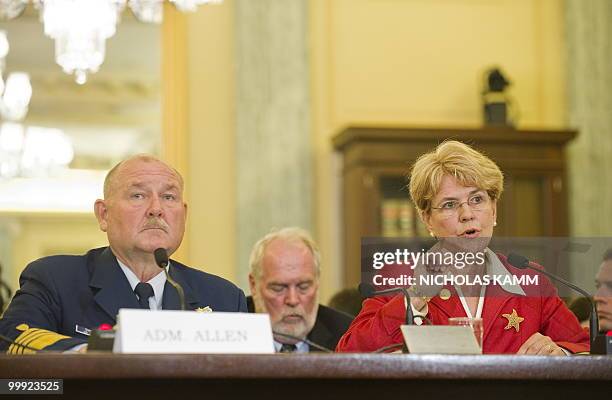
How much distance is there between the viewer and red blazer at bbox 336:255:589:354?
2439 millimetres

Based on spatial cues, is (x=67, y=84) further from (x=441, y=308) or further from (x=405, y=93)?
(x=441, y=308)

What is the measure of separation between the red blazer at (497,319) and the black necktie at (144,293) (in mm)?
516

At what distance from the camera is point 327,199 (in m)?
6.43

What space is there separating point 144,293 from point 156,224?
0.58ft

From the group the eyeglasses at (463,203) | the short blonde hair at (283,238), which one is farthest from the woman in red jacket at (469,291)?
the short blonde hair at (283,238)

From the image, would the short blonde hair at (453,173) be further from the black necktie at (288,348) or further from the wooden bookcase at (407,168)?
the wooden bookcase at (407,168)

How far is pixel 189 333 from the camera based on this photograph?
1.91m

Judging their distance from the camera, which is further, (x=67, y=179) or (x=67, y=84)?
(x=67, y=179)

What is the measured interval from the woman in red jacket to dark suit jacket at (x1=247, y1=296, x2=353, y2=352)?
3.58 ft

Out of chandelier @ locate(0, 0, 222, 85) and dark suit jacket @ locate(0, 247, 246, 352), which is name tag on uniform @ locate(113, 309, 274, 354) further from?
chandelier @ locate(0, 0, 222, 85)

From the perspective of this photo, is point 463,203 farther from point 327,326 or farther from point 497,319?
→ point 327,326

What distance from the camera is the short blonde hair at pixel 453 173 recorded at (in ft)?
8.71
